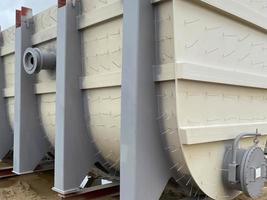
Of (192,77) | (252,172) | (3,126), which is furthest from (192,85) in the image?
(3,126)

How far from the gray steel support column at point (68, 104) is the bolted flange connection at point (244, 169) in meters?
1.36

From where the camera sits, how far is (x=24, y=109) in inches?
162

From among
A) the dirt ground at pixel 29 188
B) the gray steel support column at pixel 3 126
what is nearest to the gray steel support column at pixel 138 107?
the dirt ground at pixel 29 188

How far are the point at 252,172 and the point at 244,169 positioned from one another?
0.13 meters

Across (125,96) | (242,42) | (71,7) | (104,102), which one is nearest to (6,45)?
(71,7)

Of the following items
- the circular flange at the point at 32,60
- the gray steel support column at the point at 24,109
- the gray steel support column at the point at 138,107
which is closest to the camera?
the gray steel support column at the point at 138,107

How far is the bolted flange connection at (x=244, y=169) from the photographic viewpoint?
2902mm

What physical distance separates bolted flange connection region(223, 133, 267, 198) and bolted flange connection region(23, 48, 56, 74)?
190 centimetres

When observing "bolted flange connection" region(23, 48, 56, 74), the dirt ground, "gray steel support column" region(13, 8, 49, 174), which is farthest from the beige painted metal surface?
the dirt ground

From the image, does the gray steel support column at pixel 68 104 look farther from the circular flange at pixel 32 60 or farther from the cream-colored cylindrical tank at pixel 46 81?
the cream-colored cylindrical tank at pixel 46 81

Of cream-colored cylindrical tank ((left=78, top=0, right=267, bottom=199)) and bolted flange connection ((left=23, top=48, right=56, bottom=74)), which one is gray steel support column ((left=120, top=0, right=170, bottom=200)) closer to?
cream-colored cylindrical tank ((left=78, top=0, right=267, bottom=199))

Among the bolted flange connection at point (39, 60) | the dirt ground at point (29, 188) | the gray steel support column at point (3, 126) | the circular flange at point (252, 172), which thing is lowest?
the dirt ground at point (29, 188)

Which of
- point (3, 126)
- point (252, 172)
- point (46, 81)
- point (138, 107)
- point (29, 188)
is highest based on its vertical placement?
point (46, 81)

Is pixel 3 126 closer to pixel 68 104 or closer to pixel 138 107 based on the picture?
pixel 68 104
